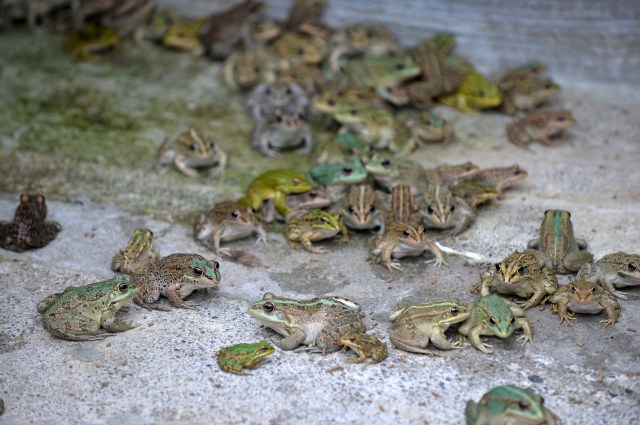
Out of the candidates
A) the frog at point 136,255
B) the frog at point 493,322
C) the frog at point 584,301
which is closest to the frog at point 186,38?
the frog at point 136,255

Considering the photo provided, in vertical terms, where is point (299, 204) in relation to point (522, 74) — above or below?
below

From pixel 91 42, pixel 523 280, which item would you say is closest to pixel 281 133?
pixel 91 42

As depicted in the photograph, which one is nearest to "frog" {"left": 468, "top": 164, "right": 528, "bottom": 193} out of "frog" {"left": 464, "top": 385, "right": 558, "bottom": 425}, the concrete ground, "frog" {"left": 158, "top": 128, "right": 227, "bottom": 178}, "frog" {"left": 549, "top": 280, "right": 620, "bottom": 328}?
the concrete ground

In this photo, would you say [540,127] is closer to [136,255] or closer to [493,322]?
[493,322]

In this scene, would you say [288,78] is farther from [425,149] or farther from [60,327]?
[60,327]

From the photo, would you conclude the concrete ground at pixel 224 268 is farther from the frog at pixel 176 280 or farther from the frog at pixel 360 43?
the frog at pixel 360 43

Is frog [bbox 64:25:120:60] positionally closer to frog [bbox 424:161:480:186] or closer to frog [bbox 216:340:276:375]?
frog [bbox 424:161:480:186]
